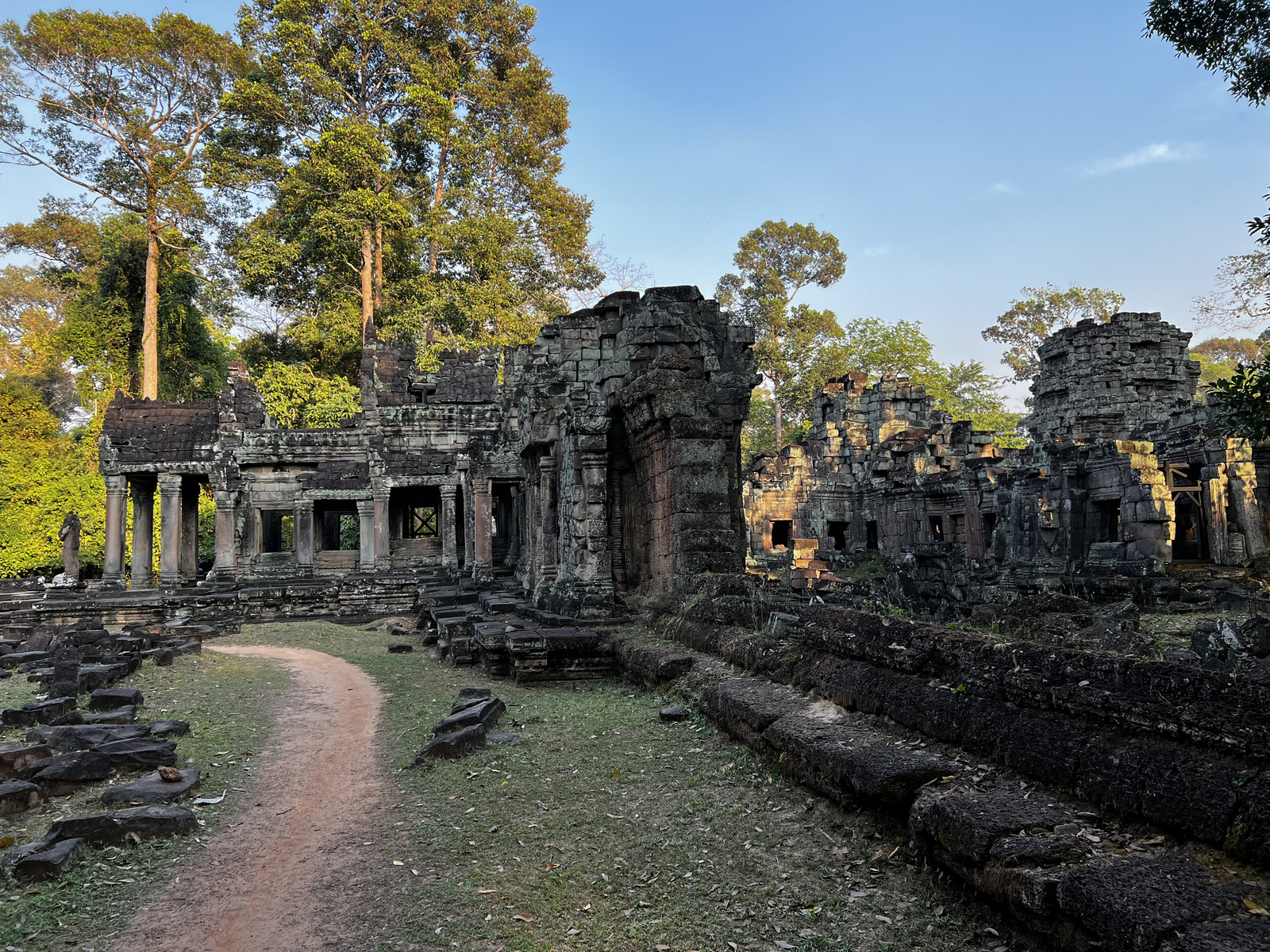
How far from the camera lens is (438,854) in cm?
387

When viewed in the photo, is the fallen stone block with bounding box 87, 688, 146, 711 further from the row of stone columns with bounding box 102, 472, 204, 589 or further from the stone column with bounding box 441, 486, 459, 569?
the row of stone columns with bounding box 102, 472, 204, 589

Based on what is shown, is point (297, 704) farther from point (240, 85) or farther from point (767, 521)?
point (240, 85)

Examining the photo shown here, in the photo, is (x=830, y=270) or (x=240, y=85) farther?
(x=830, y=270)

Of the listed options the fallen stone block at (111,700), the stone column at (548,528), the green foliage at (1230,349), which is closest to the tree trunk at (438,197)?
the stone column at (548,528)

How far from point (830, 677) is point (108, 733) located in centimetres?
535

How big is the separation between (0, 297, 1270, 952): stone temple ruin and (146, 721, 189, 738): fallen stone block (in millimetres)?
43

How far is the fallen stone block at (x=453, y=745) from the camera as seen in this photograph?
18.0 ft

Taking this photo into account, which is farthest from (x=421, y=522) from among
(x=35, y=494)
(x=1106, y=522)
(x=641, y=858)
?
(x=641, y=858)

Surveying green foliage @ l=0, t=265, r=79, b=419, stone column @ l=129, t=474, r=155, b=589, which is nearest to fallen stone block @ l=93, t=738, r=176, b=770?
stone column @ l=129, t=474, r=155, b=589

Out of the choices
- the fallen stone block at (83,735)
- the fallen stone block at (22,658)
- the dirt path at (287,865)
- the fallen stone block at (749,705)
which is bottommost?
the fallen stone block at (22,658)

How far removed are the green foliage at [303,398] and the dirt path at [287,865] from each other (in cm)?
2293

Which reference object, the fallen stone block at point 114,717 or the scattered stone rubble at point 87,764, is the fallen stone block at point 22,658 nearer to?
the scattered stone rubble at point 87,764

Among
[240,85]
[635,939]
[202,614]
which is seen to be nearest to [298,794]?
[635,939]

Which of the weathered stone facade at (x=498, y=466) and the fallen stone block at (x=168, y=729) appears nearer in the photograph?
the fallen stone block at (x=168, y=729)
